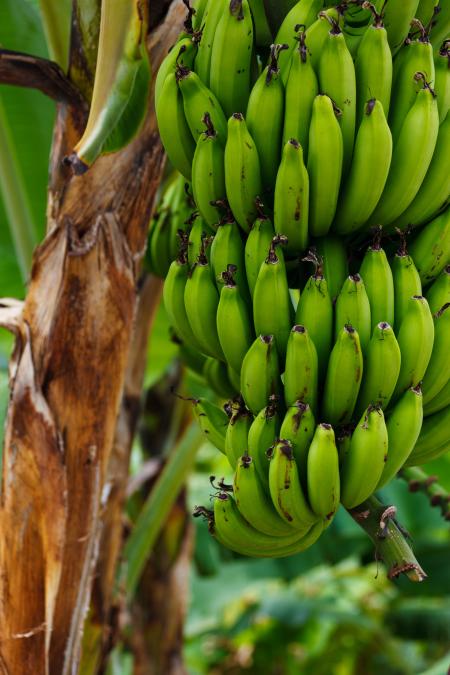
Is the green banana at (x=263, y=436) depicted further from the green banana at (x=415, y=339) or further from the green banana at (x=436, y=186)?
the green banana at (x=436, y=186)

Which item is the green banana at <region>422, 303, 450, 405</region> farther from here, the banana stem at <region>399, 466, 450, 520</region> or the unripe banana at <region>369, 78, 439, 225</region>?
the banana stem at <region>399, 466, 450, 520</region>

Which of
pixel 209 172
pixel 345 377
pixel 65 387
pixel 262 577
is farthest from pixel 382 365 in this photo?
pixel 262 577

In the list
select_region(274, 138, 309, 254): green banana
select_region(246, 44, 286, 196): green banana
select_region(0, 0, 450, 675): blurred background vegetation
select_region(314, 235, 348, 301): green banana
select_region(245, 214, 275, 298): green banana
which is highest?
select_region(246, 44, 286, 196): green banana

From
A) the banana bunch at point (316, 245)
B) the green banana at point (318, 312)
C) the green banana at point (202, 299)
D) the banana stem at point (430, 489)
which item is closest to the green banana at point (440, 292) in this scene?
the banana bunch at point (316, 245)

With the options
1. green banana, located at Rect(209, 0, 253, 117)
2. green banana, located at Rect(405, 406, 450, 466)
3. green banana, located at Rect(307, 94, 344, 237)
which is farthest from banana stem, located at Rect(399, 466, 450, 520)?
green banana, located at Rect(209, 0, 253, 117)

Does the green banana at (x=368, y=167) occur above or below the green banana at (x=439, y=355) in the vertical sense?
above

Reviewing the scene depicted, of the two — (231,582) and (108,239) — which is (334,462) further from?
(231,582)
